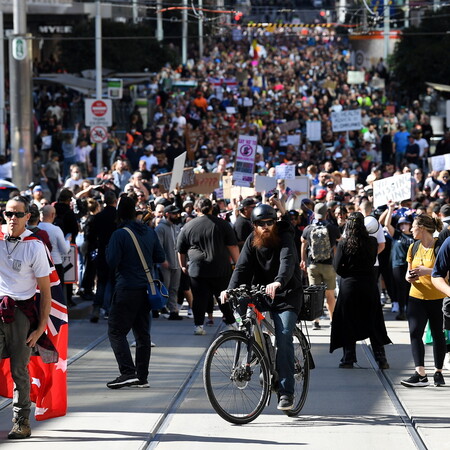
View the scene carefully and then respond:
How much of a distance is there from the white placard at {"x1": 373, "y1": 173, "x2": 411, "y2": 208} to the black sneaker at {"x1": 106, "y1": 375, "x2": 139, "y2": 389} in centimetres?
754

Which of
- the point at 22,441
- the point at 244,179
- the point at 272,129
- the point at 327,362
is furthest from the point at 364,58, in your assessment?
the point at 22,441

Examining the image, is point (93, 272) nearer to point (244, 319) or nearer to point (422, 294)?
point (422, 294)

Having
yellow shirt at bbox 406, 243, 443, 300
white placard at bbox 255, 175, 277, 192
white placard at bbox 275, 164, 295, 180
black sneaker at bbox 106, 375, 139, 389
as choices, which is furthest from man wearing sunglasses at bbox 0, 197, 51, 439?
white placard at bbox 275, 164, 295, 180

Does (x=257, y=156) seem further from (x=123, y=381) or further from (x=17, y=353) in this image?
(x=17, y=353)

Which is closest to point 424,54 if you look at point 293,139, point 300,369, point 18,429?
point 293,139

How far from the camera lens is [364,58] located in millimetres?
70875

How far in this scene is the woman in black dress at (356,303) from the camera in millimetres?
12812

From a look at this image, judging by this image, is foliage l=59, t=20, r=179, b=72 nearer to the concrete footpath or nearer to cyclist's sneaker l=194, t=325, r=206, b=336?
cyclist's sneaker l=194, t=325, r=206, b=336

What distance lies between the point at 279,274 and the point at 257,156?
64.3 feet

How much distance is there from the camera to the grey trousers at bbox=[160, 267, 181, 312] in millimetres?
17156

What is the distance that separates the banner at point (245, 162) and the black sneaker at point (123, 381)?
40.6 ft

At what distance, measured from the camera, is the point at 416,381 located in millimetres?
11516

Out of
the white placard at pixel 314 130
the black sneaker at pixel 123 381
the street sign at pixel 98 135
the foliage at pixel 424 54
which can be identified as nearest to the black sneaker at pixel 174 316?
the black sneaker at pixel 123 381

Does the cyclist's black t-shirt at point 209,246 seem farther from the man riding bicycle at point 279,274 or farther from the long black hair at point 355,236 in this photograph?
the man riding bicycle at point 279,274
